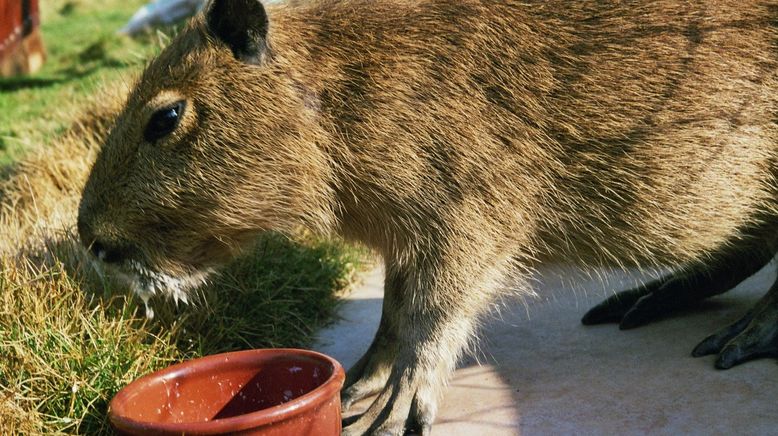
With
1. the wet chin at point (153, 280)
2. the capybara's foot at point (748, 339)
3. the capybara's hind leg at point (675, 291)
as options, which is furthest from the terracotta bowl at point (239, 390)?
the capybara's hind leg at point (675, 291)

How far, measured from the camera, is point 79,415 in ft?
11.7

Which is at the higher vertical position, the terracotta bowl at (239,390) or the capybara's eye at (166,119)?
the capybara's eye at (166,119)

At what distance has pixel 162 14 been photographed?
13.8 metres

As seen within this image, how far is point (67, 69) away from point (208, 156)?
8.82 m

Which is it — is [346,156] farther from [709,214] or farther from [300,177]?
[709,214]

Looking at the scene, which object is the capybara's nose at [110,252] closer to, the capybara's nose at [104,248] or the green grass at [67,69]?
the capybara's nose at [104,248]

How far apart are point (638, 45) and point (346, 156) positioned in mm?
1221

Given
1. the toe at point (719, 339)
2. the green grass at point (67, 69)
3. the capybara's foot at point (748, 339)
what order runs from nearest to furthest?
1. the capybara's foot at point (748, 339)
2. the toe at point (719, 339)
3. the green grass at point (67, 69)

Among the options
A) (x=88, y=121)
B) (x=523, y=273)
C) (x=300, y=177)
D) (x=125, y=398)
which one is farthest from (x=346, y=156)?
(x=88, y=121)

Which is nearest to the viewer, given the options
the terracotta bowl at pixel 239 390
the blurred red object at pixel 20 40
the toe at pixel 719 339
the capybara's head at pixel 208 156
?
the terracotta bowl at pixel 239 390

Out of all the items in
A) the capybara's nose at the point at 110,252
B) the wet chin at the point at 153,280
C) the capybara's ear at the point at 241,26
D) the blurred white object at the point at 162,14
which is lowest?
the blurred white object at the point at 162,14

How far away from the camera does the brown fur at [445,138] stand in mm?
3674

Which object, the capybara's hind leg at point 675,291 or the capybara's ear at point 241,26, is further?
the capybara's hind leg at point 675,291

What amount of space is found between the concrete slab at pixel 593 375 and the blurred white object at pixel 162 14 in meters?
9.54
